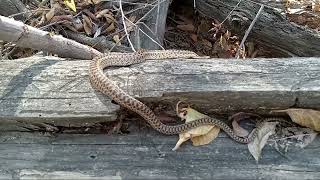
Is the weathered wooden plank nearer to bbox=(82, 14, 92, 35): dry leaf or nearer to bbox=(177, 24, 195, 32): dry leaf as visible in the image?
bbox=(82, 14, 92, 35): dry leaf

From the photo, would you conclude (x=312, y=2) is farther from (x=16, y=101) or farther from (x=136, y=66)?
(x=16, y=101)

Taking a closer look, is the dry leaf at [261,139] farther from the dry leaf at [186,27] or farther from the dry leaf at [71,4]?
the dry leaf at [186,27]

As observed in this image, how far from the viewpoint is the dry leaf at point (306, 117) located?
314 cm

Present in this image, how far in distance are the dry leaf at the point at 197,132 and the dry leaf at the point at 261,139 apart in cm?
28

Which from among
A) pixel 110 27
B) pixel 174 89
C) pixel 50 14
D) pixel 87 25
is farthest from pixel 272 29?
pixel 50 14

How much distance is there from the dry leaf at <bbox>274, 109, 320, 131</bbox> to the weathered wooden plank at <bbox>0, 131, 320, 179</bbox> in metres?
0.14

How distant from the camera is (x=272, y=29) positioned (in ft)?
13.9

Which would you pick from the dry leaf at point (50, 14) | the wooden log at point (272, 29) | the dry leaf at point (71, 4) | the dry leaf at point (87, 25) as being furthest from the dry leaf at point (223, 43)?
the dry leaf at point (50, 14)

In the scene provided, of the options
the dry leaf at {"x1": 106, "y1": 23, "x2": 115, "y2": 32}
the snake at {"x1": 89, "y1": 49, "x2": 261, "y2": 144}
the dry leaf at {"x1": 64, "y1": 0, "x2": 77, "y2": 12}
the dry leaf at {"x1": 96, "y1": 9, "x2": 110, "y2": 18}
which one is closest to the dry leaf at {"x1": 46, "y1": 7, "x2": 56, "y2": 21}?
the dry leaf at {"x1": 64, "y1": 0, "x2": 77, "y2": 12}

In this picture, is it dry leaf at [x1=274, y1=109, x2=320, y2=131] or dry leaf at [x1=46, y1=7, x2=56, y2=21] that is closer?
dry leaf at [x1=274, y1=109, x2=320, y2=131]

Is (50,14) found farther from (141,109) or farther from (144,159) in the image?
(144,159)

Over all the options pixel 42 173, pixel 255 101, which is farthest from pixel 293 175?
pixel 42 173

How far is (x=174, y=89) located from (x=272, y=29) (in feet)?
5.15

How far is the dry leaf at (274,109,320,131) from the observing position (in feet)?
10.3
